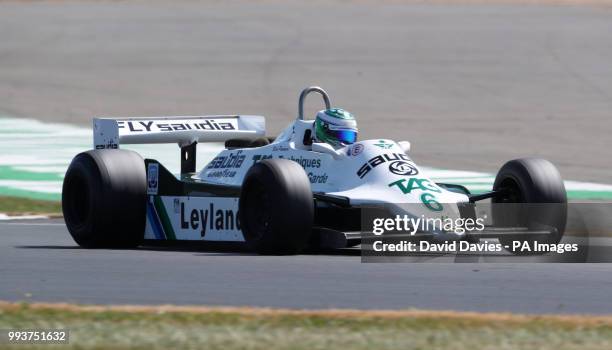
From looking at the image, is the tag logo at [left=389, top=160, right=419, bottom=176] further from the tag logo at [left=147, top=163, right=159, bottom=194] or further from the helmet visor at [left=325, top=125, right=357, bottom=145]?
the tag logo at [left=147, top=163, right=159, bottom=194]

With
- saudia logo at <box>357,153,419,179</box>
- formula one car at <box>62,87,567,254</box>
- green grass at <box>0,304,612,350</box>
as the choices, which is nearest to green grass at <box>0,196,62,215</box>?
formula one car at <box>62,87,567,254</box>

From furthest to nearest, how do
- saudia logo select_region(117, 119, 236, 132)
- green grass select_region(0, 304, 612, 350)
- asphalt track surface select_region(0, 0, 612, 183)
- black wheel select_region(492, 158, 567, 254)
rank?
1. asphalt track surface select_region(0, 0, 612, 183)
2. saudia logo select_region(117, 119, 236, 132)
3. black wheel select_region(492, 158, 567, 254)
4. green grass select_region(0, 304, 612, 350)

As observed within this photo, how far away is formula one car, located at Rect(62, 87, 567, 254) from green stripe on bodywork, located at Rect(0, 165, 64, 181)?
5.55 metres

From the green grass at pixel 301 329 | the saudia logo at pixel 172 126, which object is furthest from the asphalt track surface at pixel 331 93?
the saudia logo at pixel 172 126

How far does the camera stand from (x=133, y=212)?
14.3 meters

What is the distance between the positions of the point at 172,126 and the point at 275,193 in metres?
3.97

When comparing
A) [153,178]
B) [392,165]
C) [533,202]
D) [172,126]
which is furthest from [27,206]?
[533,202]

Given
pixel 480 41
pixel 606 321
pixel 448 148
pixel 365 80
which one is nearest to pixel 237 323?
pixel 606 321

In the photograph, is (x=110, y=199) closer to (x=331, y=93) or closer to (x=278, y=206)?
(x=278, y=206)

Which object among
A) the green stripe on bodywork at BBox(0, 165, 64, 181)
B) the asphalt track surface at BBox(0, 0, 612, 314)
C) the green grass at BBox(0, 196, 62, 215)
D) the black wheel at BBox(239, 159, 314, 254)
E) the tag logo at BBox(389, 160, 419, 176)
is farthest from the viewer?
the green stripe on bodywork at BBox(0, 165, 64, 181)

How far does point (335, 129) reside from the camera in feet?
45.9

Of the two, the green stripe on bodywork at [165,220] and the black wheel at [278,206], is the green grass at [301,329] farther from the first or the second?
the green stripe on bodywork at [165,220]

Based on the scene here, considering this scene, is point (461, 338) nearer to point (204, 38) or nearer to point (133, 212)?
point (133, 212)

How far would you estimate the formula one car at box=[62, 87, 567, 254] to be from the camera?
12.8m
